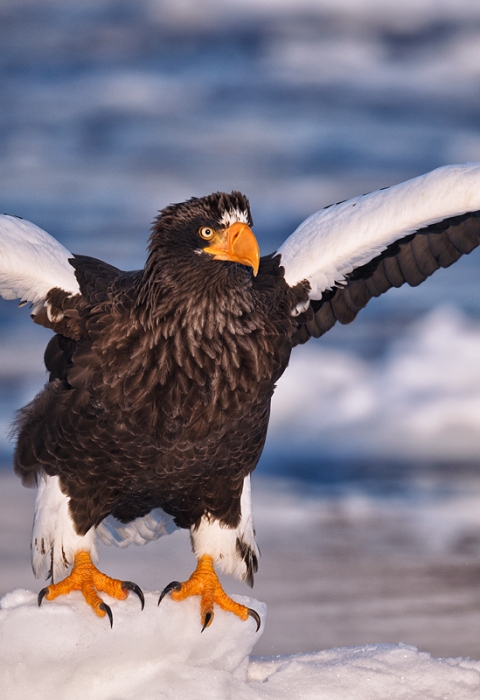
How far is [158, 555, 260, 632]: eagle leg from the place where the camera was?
650 cm

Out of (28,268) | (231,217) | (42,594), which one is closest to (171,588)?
(42,594)

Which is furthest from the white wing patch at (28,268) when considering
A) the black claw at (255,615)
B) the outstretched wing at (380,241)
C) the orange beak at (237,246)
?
the black claw at (255,615)

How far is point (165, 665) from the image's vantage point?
611cm

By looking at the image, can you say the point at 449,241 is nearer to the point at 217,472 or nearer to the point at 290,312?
the point at 290,312

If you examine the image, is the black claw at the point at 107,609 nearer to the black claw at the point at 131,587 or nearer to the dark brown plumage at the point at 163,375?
the black claw at the point at 131,587

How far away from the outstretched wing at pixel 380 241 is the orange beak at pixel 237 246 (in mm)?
1199

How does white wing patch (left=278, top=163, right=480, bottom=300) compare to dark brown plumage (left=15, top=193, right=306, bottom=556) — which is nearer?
dark brown plumage (left=15, top=193, right=306, bottom=556)

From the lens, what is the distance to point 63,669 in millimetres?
5828

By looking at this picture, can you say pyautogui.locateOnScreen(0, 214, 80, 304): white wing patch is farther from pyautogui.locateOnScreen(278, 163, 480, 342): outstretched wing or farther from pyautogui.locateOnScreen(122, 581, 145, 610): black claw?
pyautogui.locateOnScreen(122, 581, 145, 610): black claw

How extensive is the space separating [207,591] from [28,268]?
7.65 feet

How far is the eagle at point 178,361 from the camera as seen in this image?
5961 mm

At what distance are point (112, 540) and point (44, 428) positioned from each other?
5.60ft

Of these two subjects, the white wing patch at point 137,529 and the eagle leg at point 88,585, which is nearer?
the eagle leg at point 88,585

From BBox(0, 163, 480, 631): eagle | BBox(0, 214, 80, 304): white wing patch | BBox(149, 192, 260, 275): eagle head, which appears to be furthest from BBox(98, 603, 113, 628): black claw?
BBox(149, 192, 260, 275): eagle head
